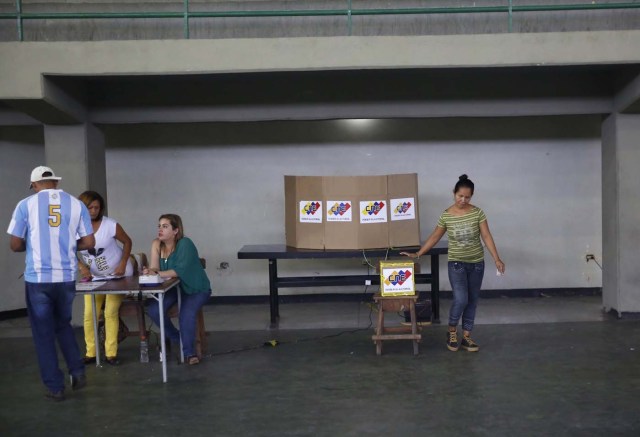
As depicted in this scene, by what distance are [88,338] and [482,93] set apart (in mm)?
5044

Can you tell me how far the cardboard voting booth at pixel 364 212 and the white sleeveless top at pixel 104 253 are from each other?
92.5 inches

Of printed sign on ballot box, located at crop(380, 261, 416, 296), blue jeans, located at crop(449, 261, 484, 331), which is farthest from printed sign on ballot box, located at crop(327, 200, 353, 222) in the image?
blue jeans, located at crop(449, 261, 484, 331)

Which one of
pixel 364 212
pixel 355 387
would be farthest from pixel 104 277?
pixel 364 212

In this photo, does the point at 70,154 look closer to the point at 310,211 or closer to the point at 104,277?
the point at 104,277

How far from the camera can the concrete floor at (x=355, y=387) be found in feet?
16.4

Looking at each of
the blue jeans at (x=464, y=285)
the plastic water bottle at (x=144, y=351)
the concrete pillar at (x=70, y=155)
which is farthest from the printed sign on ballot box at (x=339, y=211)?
the concrete pillar at (x=70, y=155)

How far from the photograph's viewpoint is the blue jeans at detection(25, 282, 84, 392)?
5.48 metres

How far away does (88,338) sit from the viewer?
6.66 metres

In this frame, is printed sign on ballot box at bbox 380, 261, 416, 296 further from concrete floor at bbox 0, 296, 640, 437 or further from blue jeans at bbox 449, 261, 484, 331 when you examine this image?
concrete floor at bbox 0, 296, 640, 437

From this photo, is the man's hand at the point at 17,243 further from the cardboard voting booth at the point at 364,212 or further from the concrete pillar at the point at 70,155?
the cardboard voting booth at the point at 364,212

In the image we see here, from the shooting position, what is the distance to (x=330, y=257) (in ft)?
25.6

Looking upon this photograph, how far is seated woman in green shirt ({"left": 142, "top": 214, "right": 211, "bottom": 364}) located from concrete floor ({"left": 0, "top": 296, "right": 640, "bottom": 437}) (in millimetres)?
359

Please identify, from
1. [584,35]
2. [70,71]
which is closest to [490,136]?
[584,35]

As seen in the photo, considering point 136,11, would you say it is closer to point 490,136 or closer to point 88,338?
point 88,338
